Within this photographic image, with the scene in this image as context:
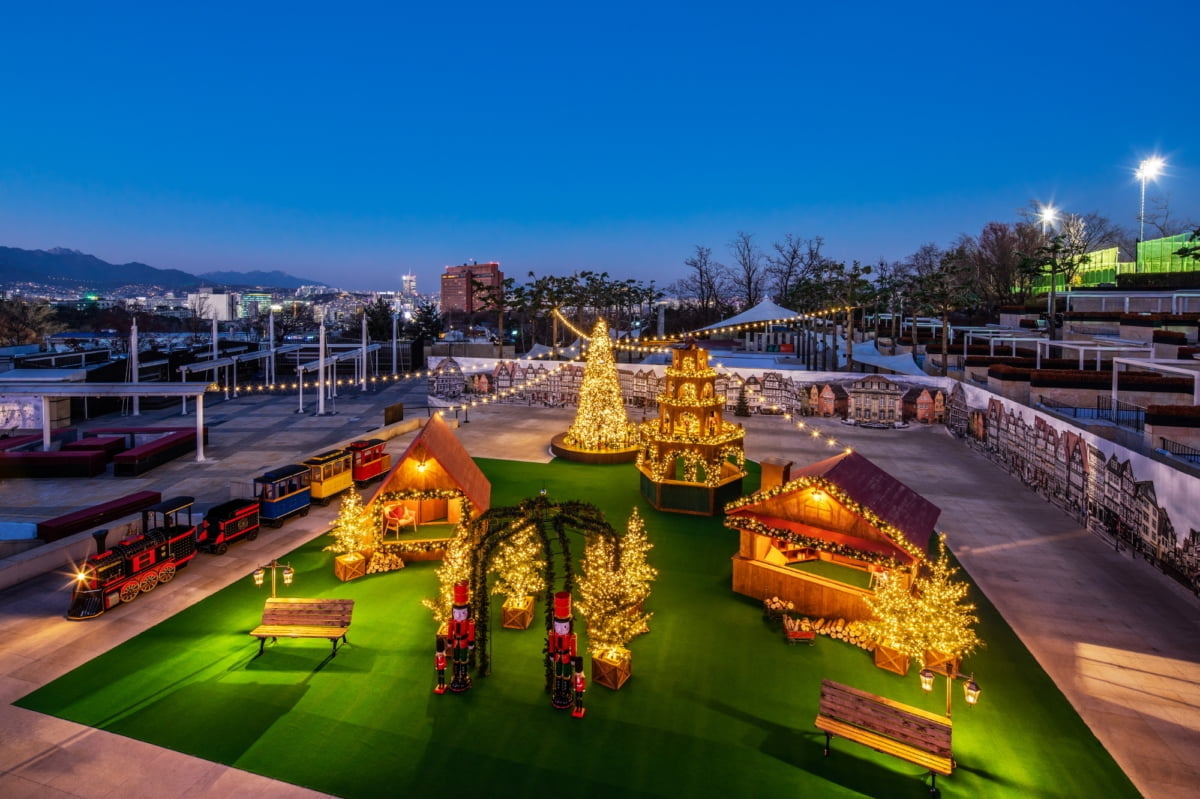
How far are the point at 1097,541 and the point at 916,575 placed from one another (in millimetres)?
8798

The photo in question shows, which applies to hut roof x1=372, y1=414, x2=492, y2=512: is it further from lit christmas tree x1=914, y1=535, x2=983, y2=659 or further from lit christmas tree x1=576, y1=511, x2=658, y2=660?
lit christmas tree x1=914, y1=535, x2=983, y2=659

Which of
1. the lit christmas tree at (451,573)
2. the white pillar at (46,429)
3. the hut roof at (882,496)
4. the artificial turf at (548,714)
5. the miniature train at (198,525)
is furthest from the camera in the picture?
the white pillar at (46,429)

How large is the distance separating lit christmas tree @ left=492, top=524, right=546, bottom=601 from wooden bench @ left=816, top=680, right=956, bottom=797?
5.56 m

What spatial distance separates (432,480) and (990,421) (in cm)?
2282

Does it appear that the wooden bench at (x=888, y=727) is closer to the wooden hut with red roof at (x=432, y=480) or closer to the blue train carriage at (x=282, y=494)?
the wooden hut with red roof at (x=432, y=480)

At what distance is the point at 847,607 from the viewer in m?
12.4

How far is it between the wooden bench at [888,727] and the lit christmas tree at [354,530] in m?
10.6

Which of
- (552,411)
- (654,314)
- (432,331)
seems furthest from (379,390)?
(654,314)

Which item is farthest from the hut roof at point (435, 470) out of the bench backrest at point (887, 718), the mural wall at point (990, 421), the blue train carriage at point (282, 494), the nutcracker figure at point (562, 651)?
the mural wall at point (990, 421)

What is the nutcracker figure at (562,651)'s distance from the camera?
9.60 meters

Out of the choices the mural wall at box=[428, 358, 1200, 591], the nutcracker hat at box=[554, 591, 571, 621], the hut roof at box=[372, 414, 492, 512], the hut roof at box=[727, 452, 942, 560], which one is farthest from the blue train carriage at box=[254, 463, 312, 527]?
the mural wall at box=[428, 358, 1200, 591]

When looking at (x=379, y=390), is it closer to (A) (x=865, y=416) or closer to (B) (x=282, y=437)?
(B) (x=282, y=437)

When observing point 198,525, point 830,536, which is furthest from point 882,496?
point 198,525

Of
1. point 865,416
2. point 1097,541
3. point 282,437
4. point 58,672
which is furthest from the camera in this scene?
point 865,416
